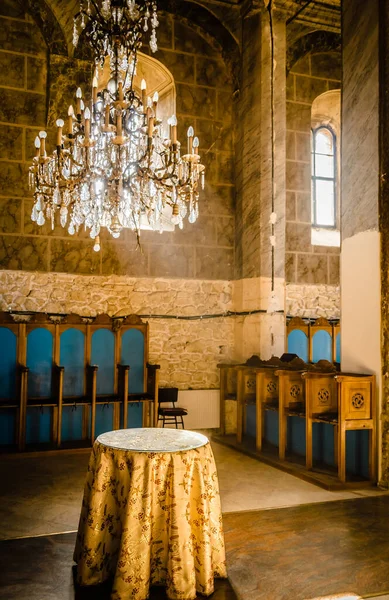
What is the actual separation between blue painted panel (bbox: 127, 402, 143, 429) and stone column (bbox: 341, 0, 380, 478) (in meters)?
2.68

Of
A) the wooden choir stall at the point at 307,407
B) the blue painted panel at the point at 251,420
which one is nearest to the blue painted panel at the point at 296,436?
the wooden choir stall at the point at 307,407

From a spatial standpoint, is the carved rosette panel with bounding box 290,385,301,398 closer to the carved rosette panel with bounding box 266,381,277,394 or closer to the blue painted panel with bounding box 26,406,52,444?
the carved rosette panel with bounding box 266,381,277,394

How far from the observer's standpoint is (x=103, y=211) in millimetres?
4453

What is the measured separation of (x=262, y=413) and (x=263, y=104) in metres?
3.90

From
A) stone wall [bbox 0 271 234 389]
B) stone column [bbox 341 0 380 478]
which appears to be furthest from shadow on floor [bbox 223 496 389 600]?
stone wall [bbox 0 271 234 389]

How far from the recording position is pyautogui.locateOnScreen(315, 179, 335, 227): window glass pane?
857cm

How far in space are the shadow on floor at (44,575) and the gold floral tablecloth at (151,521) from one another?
67 mm

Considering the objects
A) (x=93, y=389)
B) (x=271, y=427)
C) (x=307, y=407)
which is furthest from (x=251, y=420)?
(x=93, y=389)

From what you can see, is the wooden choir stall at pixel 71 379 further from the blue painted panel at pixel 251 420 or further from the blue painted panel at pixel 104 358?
the blue painted panel at pixel 251 420

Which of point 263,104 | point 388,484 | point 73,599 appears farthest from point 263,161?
point 73,599

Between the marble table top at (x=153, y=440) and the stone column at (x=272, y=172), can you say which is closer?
the marble table top at (x=153, y=440)

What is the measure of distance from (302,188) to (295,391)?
3.53m

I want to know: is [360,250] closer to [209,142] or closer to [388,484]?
[388,484]

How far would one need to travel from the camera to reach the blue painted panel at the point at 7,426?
6.20m
